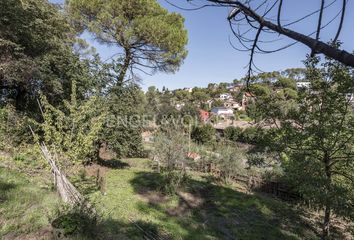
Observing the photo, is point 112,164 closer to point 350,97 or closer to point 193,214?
point 193,214

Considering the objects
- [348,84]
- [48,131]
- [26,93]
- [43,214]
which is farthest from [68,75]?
[348,84]

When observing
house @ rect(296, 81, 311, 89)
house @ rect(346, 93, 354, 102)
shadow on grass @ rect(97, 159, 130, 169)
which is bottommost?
shadow on grass @ rect(97, 159, 130, 169)

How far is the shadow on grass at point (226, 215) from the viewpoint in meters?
6.35

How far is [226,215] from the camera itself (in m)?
7.39

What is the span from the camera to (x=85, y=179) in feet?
26.0

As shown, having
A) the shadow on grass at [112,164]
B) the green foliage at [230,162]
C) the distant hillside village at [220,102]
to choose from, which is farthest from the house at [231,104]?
the shadow on grass at [112,164]

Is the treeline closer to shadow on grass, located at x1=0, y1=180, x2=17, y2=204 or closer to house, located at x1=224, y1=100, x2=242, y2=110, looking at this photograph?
shadow on grass, located at x1=0, y1=180, x2=17, y2=204

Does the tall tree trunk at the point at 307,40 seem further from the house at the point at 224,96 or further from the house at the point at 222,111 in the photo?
the house at the point at 224,96

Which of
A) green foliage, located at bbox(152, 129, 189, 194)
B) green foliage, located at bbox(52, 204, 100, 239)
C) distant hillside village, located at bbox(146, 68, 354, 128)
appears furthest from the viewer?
green foliage, located at bbox(152, 129, 189, 194)

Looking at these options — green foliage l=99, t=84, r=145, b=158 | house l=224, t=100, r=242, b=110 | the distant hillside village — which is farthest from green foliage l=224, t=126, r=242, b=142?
house l=224, t=100, r=242, b=110

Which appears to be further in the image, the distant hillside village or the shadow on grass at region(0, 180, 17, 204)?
the distant hillside village

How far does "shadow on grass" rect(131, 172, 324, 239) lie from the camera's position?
635cm

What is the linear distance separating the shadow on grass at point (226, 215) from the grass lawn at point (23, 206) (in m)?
2.70

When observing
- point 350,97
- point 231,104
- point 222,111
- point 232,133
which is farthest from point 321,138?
point 231,104
